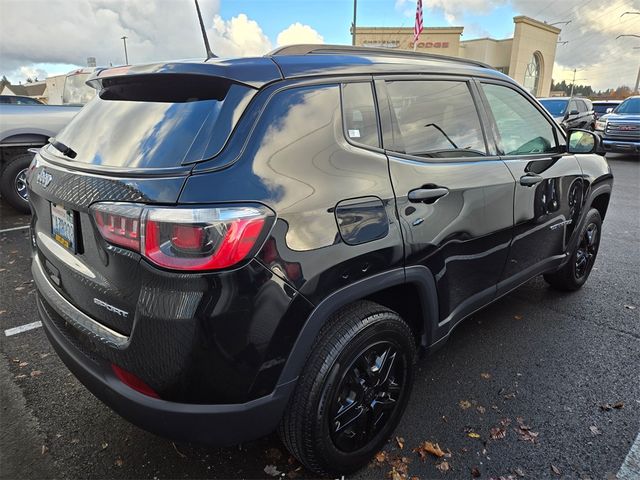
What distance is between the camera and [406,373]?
7.59 feet

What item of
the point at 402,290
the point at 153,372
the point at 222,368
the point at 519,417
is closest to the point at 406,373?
the point at 402,290

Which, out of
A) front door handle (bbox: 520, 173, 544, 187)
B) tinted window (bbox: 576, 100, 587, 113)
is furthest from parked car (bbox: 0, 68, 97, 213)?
tinted window (bbox: 576, 100, 587, 113)

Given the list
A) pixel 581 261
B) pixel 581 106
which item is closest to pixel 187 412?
pixel 581 261

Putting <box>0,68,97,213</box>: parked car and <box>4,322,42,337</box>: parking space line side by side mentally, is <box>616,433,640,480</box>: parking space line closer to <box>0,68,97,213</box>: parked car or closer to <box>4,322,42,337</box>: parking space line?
<box>4,322,42,337</box>: parking space line

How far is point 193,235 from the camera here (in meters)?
1.53

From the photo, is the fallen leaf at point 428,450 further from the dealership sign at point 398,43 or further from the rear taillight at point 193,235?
the dealership sign at point 398,43

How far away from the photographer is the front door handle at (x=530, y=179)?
115 inches

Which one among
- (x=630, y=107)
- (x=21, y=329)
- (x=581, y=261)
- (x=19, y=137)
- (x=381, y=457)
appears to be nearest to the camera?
(x=381, y=457)

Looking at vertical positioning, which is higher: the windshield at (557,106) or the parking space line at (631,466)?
the windshield at (557,106)

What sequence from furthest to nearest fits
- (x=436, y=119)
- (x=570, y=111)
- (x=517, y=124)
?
1. (x=570, y=111)
2. (x=517, y=124)
3. (x=436, y=119)

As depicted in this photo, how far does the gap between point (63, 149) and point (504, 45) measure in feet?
142

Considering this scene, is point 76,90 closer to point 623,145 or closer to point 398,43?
point 623,145

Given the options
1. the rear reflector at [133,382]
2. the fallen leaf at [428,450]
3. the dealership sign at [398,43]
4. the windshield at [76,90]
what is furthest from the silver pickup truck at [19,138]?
the dealership sign at [398,43]

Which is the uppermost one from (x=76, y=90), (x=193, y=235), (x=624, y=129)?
(x=76, y=90)
